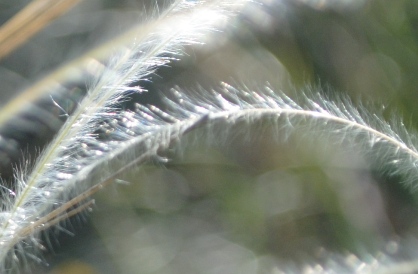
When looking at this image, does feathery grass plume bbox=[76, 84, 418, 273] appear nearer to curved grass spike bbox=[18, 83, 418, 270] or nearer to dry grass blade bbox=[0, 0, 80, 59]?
curved grass spike bbox=[18, 83, 418, 270]

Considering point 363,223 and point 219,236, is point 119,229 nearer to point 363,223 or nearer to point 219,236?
point 219,236

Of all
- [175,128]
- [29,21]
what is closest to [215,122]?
[175,128]

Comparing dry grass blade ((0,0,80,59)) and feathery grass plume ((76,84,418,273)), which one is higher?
dry grass blade ((0,0,80,59))

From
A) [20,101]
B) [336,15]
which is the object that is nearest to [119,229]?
[20,101]

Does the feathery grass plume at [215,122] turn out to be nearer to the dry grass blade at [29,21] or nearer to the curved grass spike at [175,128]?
the curved grass spike at [175,128]

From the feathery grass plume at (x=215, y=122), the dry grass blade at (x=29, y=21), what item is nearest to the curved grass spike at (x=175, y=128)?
the feathery grass plume at (x=215, y=122)

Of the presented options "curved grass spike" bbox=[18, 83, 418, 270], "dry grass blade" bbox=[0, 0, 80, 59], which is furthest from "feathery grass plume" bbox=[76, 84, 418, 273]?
"dry grass blade" bbox=[0, 0, 80, 59]
